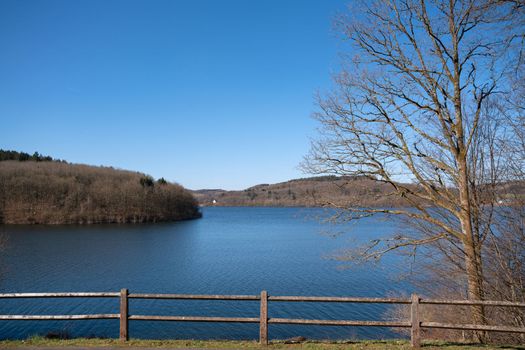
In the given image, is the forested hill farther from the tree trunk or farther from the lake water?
the tree trunk

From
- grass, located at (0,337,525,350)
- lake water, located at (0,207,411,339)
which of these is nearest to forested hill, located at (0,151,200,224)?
lake water, located at (0,207,411,339)

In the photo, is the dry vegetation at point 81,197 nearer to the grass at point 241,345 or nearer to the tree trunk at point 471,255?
the grass at point 241,345

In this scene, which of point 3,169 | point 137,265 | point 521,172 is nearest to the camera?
point 521,172

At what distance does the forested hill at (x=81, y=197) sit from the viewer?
309 ft

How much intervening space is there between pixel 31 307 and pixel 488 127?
21881 mm

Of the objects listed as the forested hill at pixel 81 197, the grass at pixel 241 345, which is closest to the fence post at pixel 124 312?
the grass at pixel 241 345

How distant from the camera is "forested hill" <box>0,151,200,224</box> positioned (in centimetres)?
9412

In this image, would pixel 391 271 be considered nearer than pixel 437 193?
No

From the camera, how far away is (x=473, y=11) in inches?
386

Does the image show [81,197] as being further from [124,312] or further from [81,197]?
[124,312]

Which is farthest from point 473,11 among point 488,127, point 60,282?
point 60,282

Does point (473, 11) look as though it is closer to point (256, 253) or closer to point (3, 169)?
point (256, 253)

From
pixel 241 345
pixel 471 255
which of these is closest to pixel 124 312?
pixel 241 345

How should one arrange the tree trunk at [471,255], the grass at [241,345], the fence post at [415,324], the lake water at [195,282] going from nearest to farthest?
the fence post at [415,324], the grass at [241,345], the tree trunk at [471,255], the lake water at [195,282]
